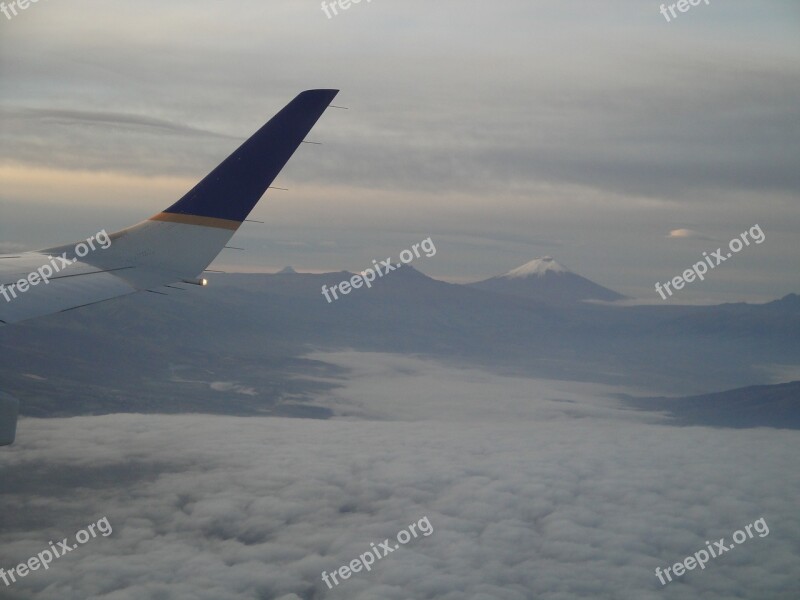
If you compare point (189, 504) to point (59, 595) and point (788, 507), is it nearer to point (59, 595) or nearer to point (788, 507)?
point (59, 595)

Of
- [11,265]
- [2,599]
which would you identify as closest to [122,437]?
[2,599]

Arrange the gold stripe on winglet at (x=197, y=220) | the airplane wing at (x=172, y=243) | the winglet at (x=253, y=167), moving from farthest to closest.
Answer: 1. the gold stripe on winglet at (x=197, y=220)
2. the winglet at (x=253, y=167)
3. the airplane wing at (x=172, y=243)

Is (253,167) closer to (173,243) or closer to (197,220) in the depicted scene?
(197,220)

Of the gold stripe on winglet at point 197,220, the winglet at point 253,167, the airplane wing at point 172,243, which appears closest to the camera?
the airplane wing at point 172,243

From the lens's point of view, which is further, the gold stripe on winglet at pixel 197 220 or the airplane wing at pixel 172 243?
the gold stripe on winglet at pixel 197 220

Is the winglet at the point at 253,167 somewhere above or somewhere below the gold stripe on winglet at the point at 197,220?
above
